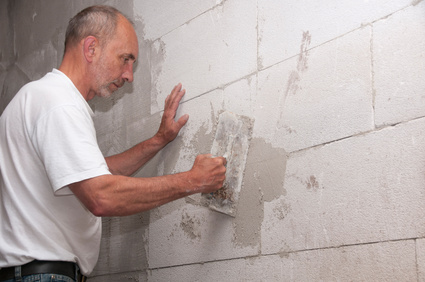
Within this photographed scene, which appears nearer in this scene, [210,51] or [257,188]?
[257,188]

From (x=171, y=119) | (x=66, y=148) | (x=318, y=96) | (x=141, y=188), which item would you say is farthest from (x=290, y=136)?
(x=66, y=148)

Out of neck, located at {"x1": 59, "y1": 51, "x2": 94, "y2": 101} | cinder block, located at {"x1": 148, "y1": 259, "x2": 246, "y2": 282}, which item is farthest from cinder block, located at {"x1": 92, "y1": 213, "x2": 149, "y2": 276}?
neck, located at {"x1": 59, "y1": 51, "x2": 94, "y2": 101}

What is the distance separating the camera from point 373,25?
175 cm

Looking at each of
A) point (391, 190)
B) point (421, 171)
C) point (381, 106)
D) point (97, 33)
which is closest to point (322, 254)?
point (391, 190)

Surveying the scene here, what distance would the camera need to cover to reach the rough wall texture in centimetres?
160

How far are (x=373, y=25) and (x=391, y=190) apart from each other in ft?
1.96

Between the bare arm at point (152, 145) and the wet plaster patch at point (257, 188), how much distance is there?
521 mm

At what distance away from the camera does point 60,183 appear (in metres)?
1.67

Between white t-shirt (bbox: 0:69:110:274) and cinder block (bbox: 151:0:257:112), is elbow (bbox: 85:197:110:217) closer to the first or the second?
white t-shirt (bbox: 0:69:110:274)

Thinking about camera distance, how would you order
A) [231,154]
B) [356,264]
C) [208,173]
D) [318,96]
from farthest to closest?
[231,154] < [208,173] < [318,96] < [356,264]

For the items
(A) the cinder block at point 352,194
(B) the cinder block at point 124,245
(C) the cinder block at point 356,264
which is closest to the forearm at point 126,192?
(A) the cinder block at point 352,194

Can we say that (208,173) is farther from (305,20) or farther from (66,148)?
(305,20)

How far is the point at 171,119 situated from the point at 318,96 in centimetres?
85

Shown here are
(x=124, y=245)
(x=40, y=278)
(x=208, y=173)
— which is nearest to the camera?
(x=40, y=278)
